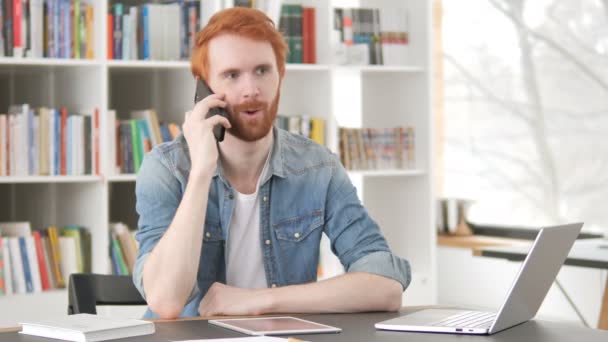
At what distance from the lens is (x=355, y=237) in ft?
8.04

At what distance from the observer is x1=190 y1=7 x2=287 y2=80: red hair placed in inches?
96.0

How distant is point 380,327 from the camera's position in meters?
1.87

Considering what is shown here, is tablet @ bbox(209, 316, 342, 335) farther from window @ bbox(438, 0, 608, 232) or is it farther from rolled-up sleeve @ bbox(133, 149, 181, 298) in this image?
window @ bbox(438, 0, 608, 232)

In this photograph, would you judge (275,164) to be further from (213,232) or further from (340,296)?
(340,296)

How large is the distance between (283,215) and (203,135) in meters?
0.29

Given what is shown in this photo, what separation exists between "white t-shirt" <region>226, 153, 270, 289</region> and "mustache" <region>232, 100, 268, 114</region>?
17cm

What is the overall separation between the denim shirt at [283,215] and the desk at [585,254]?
140 centimetres

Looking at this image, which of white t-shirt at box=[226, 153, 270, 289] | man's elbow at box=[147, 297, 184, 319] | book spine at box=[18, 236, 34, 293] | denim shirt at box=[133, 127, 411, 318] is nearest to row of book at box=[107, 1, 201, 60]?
book spine at box=[18, 236, 34, 293]

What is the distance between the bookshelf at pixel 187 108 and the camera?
12.9ft

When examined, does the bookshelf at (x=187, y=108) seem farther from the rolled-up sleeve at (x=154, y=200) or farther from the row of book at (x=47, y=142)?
the rolled-up sleeve at (x=154, y=200)

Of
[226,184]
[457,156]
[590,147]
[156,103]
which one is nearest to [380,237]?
[226,184]

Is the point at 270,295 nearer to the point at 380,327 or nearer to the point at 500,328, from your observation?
the point at 380,327

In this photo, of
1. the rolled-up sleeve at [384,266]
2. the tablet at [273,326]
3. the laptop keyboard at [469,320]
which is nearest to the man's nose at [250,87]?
the rolled-up sleeve at [384,266]

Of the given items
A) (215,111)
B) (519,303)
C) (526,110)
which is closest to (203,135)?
(215,111)
